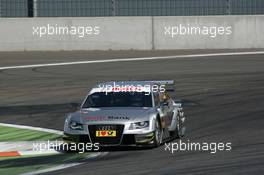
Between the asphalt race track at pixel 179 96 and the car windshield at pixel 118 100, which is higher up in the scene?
the car windshield at pixel 118 100

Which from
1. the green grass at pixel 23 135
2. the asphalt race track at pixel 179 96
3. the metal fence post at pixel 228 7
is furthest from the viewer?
the metal fence post at pixel 228 7

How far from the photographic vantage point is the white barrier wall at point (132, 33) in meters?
37.3

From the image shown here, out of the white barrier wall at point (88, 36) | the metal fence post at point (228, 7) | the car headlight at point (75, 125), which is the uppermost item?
the car headlight at point (75, 125)

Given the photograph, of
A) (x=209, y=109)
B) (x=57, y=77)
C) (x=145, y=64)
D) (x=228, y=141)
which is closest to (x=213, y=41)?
(x=145, y=64)

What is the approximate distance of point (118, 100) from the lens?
56.2 ft

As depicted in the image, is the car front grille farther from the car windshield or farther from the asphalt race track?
the car windshield

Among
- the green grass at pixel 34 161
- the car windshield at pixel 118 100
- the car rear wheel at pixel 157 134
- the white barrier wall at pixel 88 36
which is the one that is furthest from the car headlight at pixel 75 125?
the white barrier wall at pixel 88 36

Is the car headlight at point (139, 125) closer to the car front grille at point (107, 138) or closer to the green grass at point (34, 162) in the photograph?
the car front grille at point (107, 138)

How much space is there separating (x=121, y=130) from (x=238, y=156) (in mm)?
2347

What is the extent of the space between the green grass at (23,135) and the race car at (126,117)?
1.55 metres

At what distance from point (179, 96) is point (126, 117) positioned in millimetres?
8671

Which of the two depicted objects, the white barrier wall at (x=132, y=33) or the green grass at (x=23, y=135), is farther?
the white barrier wall at (x=132, y=33)

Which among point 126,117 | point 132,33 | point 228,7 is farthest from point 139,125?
point 228,7

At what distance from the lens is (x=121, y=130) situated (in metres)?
15.8
